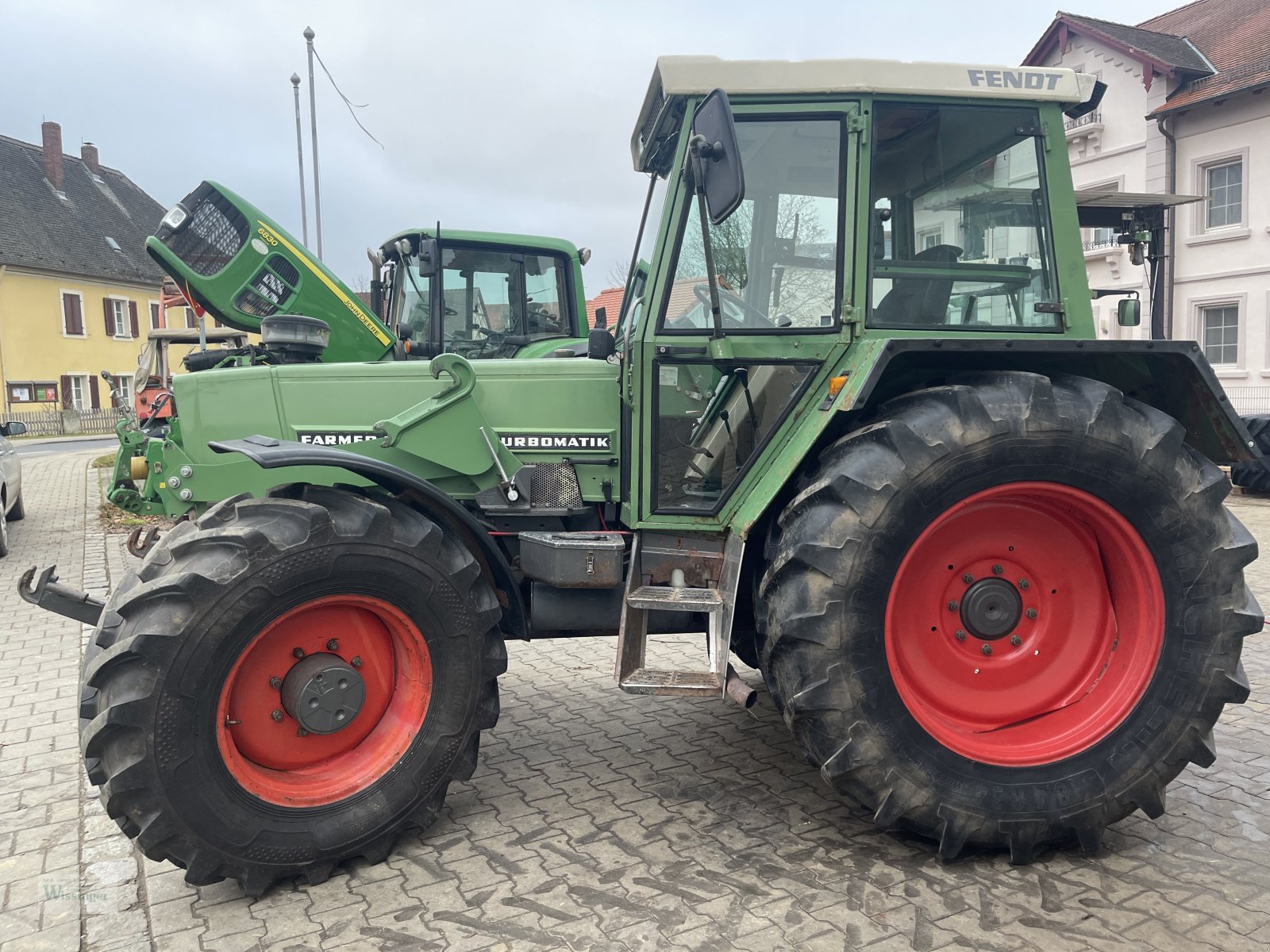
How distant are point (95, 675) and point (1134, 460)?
10.7 ft

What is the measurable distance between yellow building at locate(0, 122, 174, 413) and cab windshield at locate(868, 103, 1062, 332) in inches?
1418

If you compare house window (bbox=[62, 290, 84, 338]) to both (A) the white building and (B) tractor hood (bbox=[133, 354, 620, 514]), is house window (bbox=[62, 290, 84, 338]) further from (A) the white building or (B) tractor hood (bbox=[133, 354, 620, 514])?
(B) tractor hood (bbox=[133, 354, 620, 514])

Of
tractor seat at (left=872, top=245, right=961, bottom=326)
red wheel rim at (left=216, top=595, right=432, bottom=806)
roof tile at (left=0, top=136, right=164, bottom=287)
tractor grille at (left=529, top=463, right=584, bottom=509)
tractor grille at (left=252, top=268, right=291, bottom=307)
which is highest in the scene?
roof tile at (left=0, top=136, right=164, bottom=287)

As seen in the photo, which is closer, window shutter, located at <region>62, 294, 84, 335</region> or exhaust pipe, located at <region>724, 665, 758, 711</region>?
exhaust pipe, located at <region>724, 665, 758, 711</region>

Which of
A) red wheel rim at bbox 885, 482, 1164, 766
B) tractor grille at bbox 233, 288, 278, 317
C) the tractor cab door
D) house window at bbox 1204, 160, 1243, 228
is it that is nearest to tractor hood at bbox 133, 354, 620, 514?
the tractor cab door

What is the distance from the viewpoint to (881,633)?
112 inches

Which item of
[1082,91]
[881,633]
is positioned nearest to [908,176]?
[1082,91]

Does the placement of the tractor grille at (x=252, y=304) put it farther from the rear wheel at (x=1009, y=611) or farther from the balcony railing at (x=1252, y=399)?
the balcony railing at (x=1252, y=399)

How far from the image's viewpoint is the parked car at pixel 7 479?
9.19 m

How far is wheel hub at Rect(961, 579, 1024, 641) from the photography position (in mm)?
3139

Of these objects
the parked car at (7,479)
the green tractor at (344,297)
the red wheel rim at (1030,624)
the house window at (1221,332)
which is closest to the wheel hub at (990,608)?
the red wheel rim at (1030,624)

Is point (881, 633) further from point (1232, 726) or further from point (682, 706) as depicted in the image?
point (1232, 726)

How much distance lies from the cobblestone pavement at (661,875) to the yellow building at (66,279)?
33.9 m

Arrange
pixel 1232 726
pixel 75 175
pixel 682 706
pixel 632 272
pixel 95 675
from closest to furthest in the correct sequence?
pixel 95 675, pixel 632 272, pixel 1232 726, pixel 682 706, pixel 75 175
